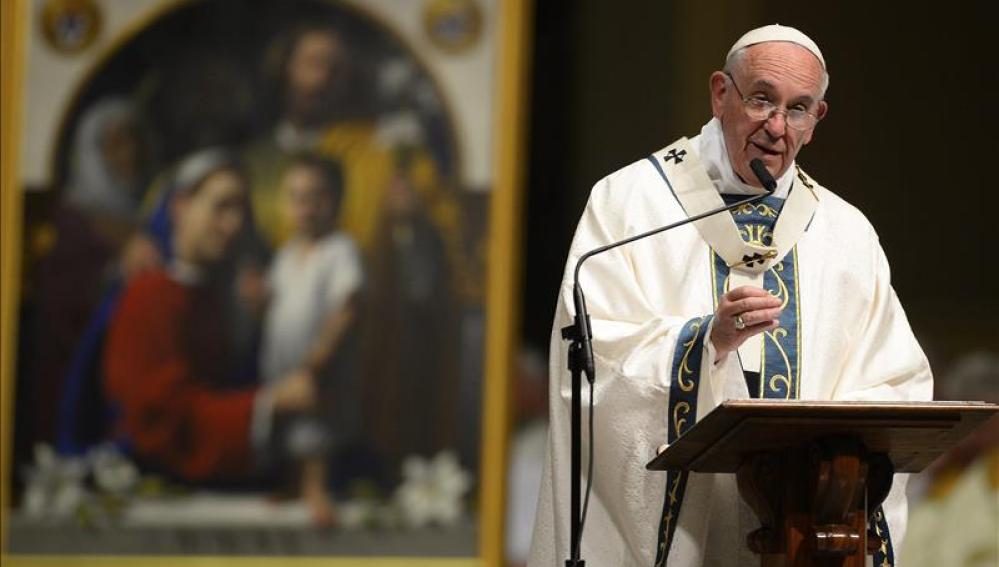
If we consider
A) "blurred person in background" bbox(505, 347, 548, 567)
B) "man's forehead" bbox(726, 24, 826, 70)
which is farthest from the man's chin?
"blurred person in background" bbox(505, 347, 548, 567)

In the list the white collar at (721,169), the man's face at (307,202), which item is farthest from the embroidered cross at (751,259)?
the man's face at (307,202)

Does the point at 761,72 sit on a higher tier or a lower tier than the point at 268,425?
higher

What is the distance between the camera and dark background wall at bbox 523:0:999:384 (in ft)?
25.1

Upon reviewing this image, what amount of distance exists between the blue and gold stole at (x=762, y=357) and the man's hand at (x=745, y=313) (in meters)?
0.13

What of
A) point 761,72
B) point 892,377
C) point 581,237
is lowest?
point 892,377

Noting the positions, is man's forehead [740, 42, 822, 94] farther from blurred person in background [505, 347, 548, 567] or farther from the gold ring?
blurred person in background [505, 347, 548, 567]

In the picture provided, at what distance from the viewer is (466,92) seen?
755 cm

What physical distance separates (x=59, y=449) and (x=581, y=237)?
375cm

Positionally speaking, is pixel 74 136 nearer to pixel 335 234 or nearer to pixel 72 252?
pixel 72 252

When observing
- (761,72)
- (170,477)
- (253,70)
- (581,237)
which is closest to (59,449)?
(170,477)

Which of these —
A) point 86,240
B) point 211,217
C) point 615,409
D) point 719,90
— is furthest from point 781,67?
point 86,240

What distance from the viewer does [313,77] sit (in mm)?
7562

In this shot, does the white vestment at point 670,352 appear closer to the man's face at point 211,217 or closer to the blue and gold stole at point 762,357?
the blue and gold stole at point 762,357

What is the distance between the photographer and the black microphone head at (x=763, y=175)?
3.82m
